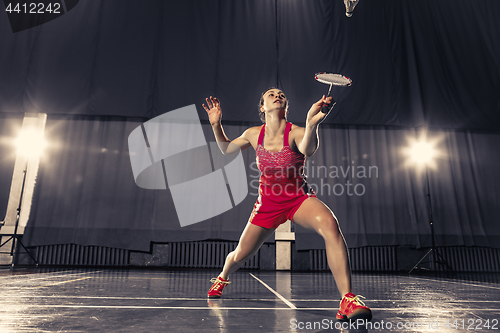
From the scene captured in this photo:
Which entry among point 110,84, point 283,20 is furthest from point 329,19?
point 110,84

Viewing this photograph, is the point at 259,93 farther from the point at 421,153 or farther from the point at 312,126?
the point at 312,126

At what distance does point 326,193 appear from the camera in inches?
240

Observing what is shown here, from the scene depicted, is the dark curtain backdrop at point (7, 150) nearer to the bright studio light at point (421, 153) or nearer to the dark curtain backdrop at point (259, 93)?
the dark curtain backdrop at point (259, 93)

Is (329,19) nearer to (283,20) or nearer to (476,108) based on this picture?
(283,20)

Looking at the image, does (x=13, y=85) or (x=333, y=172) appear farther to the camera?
(x=333, y=172)

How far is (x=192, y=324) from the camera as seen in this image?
124cm

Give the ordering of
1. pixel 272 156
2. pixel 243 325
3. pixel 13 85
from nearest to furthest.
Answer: pixel 243 325 < pixel 272 156 < pixel 13 85

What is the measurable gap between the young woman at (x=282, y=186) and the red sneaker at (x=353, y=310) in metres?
0.16

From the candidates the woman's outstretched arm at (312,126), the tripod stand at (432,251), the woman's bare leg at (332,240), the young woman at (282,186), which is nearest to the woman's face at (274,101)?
the young woman at (282,186)

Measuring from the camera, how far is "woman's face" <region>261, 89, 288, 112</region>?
2.02 meters

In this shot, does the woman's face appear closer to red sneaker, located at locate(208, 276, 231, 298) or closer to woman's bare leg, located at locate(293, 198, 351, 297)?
woman's bare leg, located at locate(293, 198, 351, 297)

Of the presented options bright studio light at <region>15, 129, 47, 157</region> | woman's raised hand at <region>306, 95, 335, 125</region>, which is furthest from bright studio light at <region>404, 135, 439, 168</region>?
bright studio light at <region>15, 129, 47, 157</region>

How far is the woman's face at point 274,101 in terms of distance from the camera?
2018mm

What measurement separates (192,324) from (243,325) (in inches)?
7.4
